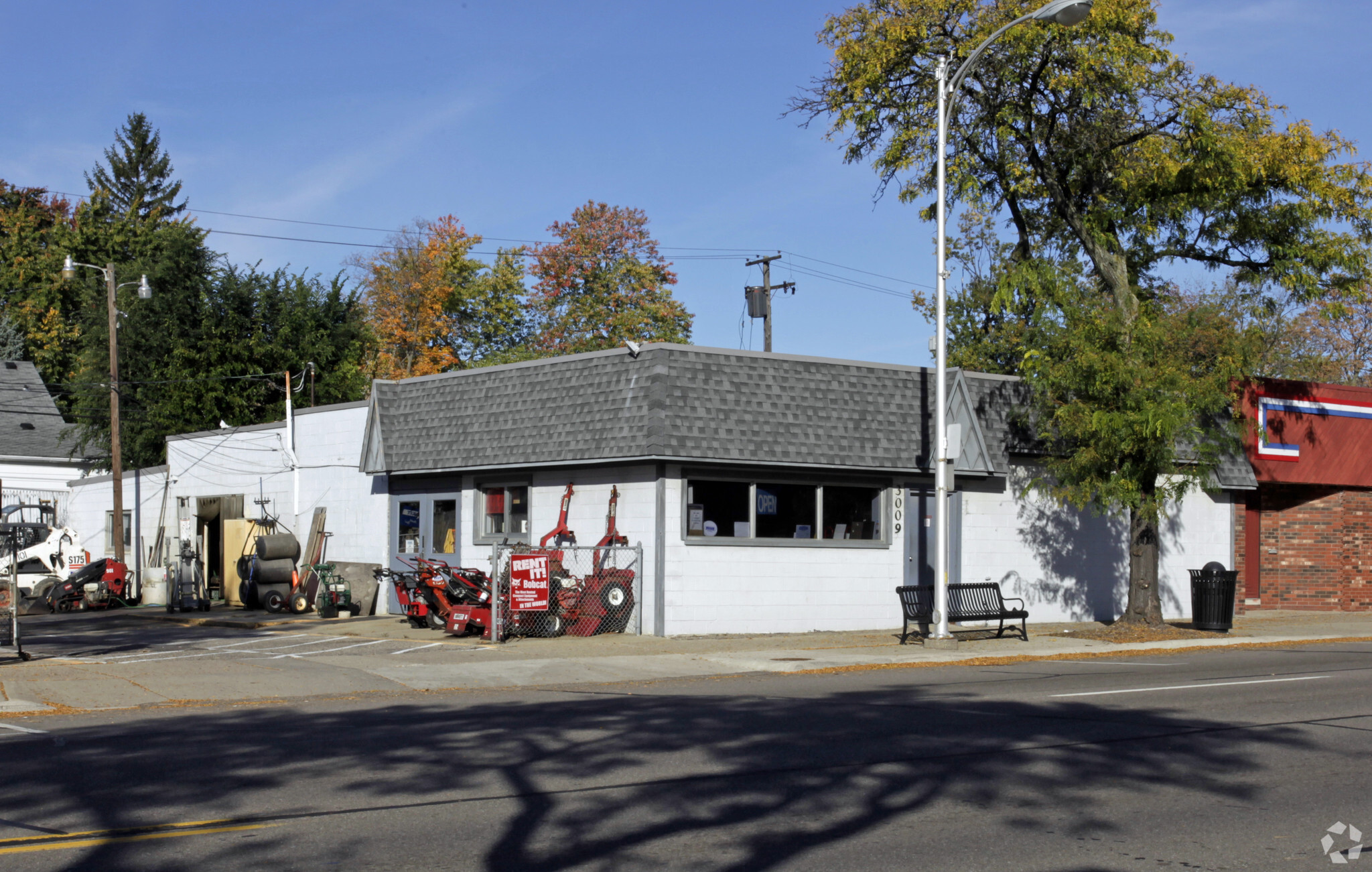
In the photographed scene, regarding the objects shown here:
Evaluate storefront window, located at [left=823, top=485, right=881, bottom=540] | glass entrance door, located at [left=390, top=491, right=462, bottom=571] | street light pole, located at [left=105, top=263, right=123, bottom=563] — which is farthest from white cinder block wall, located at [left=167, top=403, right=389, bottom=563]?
storefront window, located at [left=823, top=485, right=881, bottom=540]

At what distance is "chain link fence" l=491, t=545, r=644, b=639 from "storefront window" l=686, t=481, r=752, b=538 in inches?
40.0

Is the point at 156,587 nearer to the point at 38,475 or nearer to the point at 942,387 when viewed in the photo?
the point at 942,387

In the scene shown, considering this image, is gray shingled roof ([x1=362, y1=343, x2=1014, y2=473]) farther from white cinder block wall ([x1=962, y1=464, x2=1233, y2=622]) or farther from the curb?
Result: the curb

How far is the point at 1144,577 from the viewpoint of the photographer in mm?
21578

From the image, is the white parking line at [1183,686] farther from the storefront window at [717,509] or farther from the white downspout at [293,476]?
the white downspout at [293,476]

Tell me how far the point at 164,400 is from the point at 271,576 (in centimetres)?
1938

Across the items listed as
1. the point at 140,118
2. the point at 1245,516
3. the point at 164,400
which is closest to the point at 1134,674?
the point at 1245,516

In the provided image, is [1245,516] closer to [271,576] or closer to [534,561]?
[534,561]

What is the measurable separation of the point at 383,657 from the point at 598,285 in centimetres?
3752

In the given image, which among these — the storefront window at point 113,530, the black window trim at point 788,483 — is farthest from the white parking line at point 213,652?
the storefront window at point 113,530

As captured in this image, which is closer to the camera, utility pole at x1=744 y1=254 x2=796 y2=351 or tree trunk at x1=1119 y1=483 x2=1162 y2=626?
tree trunk at x1=1119 y1=483 x2=1162 y2=626

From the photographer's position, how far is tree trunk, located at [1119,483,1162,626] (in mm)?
21453

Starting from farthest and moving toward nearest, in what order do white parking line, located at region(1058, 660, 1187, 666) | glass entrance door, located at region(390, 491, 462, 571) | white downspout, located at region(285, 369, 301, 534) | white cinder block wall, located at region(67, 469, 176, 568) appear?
white cinder block wall, located at region(67, 469, 176, 568), white downspout, located at region(285, 369, 301, 534), glass entrance door, located at region(390, 491, 462, 571), white parking line, located at region(1058, 660, 1187, 666)

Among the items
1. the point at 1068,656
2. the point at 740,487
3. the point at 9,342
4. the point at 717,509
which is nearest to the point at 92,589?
the point at 717,509
